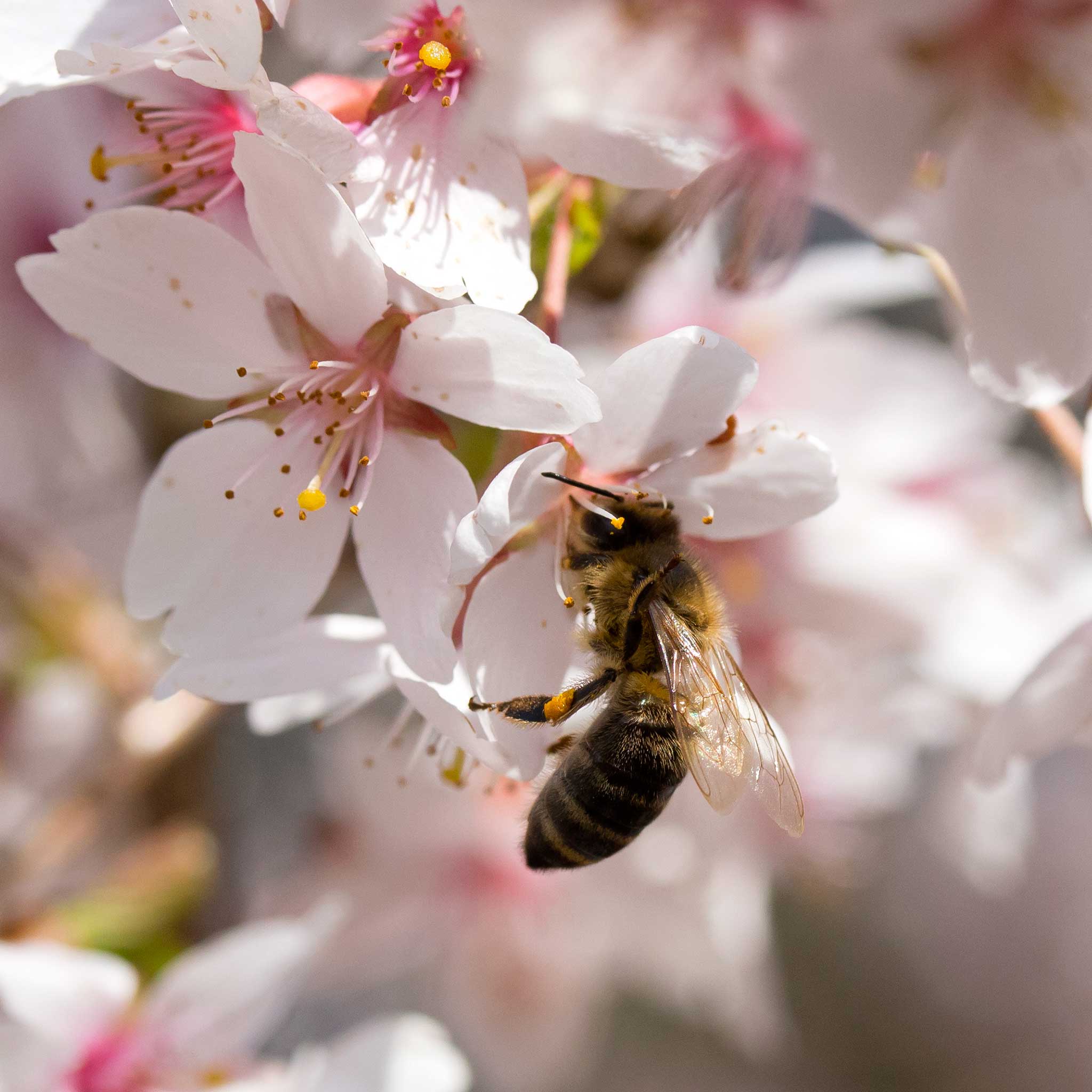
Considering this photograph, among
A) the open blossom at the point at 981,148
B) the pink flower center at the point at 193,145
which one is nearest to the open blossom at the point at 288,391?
the pink flower center at the point at 193,145

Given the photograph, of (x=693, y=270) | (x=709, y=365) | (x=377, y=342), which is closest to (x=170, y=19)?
(x=377, y=342)

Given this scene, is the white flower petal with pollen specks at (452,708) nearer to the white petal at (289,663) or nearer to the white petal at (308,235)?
the white petal at (289,663)

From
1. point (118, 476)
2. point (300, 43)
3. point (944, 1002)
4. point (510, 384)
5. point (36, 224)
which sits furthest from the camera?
point (944, 1002)

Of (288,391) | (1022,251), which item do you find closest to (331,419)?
(288,391)

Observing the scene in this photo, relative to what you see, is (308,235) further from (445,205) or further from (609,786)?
(609,786)

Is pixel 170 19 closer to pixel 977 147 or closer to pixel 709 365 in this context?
pixel 709 365
